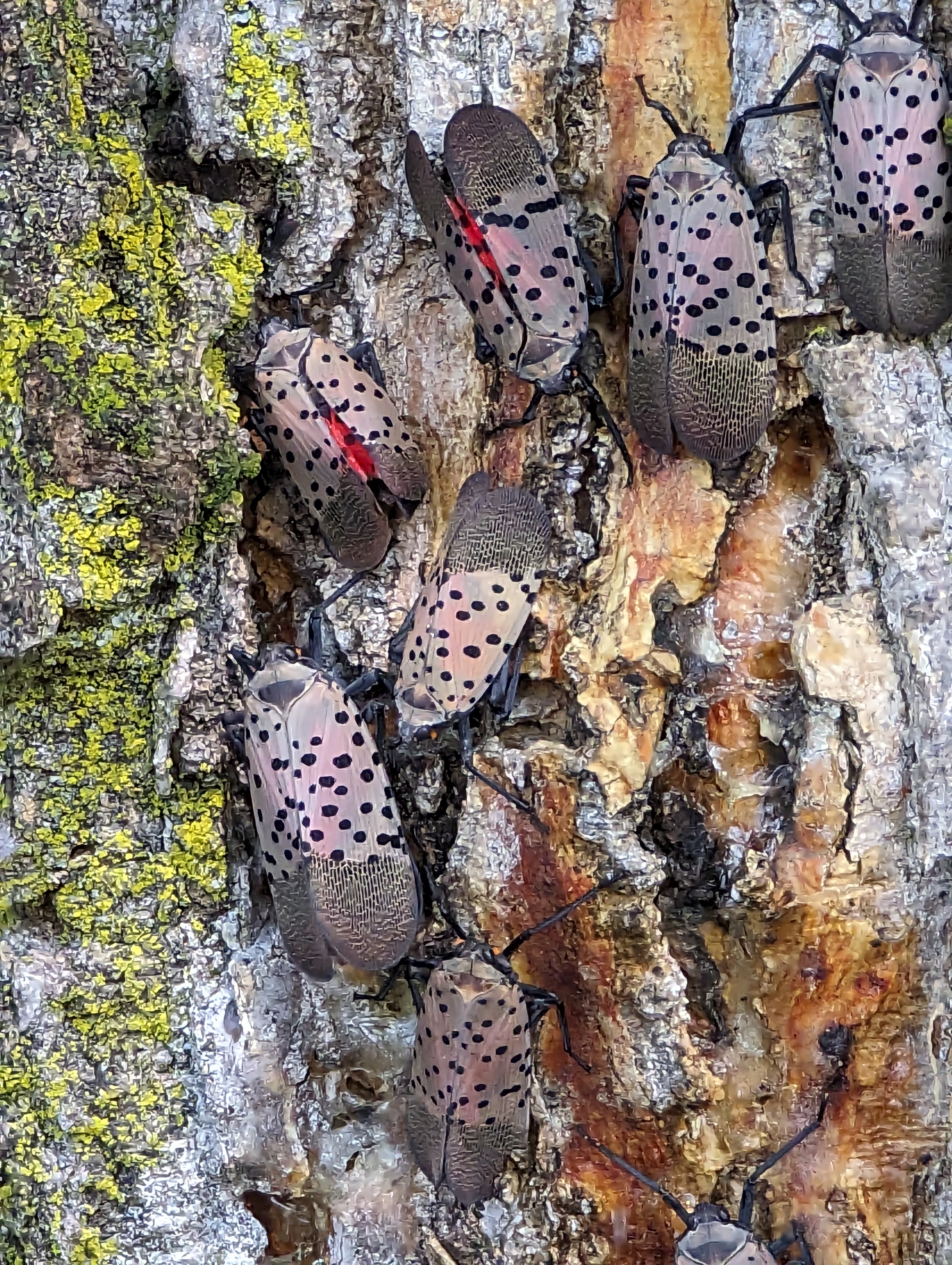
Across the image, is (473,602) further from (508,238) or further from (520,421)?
(508,238)

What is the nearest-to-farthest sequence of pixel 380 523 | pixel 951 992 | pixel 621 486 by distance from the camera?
pixel 951 992, pixel 621 486, pixel 380 523

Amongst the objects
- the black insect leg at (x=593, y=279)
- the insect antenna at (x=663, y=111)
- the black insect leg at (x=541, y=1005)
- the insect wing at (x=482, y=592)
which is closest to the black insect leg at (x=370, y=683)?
the insect wing at (x=482, y=592)

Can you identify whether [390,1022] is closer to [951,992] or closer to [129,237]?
[951,992]

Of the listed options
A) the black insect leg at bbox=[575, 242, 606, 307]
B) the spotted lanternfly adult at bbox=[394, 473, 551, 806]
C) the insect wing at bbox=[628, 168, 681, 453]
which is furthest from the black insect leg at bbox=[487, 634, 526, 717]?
the black insect leg at bbox=[575, 242, 606, 307]

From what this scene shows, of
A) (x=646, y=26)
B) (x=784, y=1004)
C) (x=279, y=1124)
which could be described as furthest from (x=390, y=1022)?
(x=646, y=26)

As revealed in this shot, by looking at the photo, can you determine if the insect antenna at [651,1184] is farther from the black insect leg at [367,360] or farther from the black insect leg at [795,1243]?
the black insect leg at [367,360]

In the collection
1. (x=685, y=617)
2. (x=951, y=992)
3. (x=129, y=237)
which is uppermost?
(x=129, y=237)
